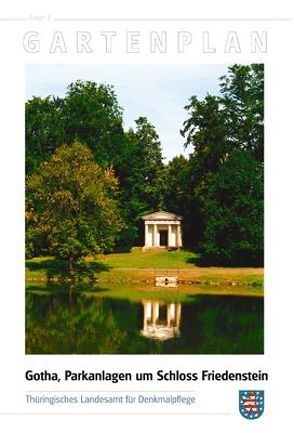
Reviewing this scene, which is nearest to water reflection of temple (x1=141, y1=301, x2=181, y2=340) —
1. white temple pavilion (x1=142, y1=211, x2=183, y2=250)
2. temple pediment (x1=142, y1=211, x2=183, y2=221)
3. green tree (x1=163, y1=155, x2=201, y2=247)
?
green tree (x1=163, y1=155, x2=201, y2=247)

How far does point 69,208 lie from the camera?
33219 millimetres

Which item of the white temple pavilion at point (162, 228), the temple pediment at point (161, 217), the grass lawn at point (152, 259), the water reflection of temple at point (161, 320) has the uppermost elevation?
the temple pediment at point (161, 217)

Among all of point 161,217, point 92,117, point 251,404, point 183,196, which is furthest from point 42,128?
point 251,404

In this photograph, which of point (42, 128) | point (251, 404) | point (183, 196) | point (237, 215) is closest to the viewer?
point (251, 404)

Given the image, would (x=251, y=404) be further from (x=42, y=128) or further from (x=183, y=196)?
(x=183, y=196)

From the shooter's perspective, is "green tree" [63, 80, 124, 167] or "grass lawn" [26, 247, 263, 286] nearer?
"grass lawn" [26, 247, 263, 286]

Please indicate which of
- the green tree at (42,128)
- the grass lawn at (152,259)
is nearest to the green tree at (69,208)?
the grass lawn at (152,259)

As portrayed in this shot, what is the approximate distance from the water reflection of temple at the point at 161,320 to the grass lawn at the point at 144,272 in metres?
8.83

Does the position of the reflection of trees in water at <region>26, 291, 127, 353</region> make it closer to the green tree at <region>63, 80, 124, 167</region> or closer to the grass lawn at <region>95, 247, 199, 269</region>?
the grass lawn at <region>95, 247, 199, 269</region>

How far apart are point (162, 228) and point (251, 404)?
133ft

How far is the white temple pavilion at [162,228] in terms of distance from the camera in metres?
50.3

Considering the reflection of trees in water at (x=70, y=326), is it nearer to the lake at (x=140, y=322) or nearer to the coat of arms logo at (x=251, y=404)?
the lake at (x=140, y=322)

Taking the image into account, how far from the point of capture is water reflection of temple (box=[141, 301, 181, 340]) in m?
17.8
